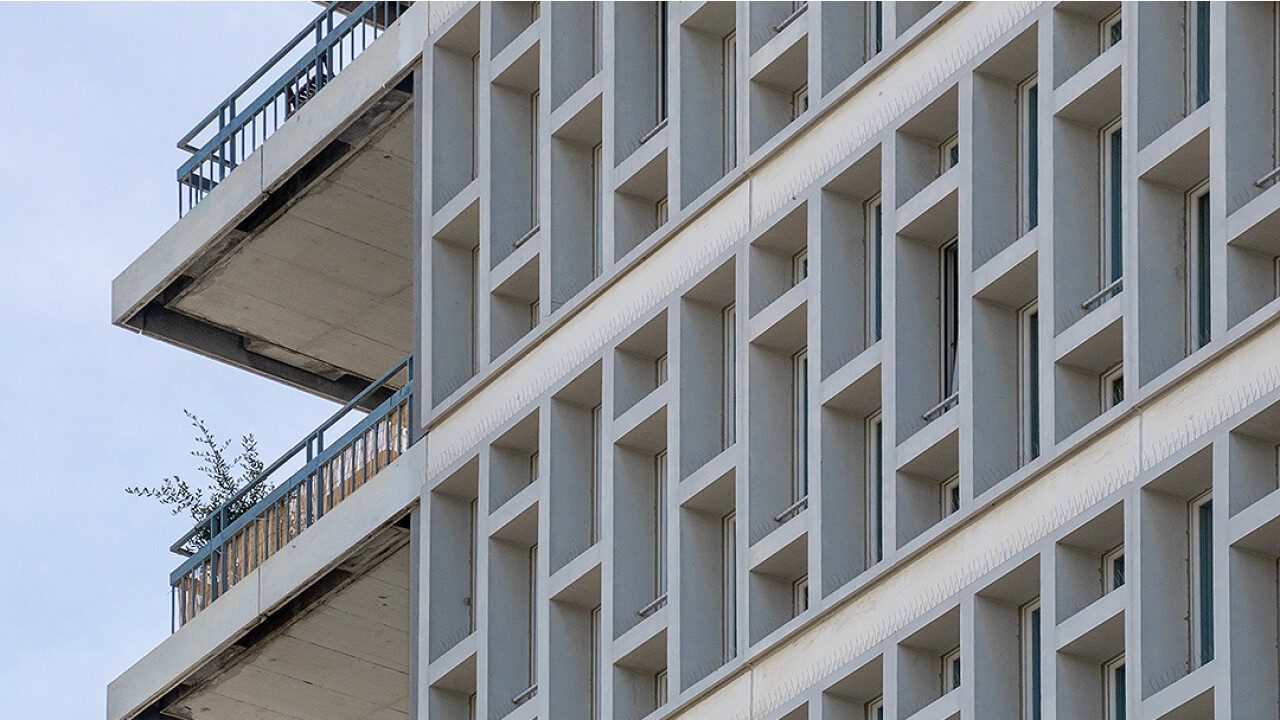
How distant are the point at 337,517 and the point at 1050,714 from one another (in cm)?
1144

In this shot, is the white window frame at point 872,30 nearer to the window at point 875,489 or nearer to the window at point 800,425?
the window at point 800,425

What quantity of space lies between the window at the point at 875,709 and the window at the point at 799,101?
5347mm

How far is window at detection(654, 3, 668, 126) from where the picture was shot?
122ft

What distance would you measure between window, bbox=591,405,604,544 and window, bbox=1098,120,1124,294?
6.47 metres

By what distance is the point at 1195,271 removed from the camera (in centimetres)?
3052

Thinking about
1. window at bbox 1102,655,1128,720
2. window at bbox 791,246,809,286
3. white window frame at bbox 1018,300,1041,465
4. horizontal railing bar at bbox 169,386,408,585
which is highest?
horizontal railing bar at bbox 169,386,408,585

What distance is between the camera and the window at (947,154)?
110 feet

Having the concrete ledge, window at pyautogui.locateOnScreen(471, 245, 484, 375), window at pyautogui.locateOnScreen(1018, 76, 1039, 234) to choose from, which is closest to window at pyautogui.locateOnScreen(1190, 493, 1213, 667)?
window at pyautogui.locateOnScreen(1018, 76, 1039, 234)

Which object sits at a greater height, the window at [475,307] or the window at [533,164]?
the window at [533,164]

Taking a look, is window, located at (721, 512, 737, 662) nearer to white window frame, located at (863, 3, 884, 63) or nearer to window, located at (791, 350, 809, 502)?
window, located at (791, 350, 809, 502)

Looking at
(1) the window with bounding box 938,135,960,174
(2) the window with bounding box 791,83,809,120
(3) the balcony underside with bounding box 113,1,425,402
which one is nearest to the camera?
(1) the window with bounding box 938,135,960,174

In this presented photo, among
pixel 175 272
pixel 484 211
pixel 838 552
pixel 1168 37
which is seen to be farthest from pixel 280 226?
pixel 1168 37

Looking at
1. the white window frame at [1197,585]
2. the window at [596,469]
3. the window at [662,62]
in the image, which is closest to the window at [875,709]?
the white window frame at [1197,585]

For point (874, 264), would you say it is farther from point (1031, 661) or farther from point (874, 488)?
point (1031, 661)
